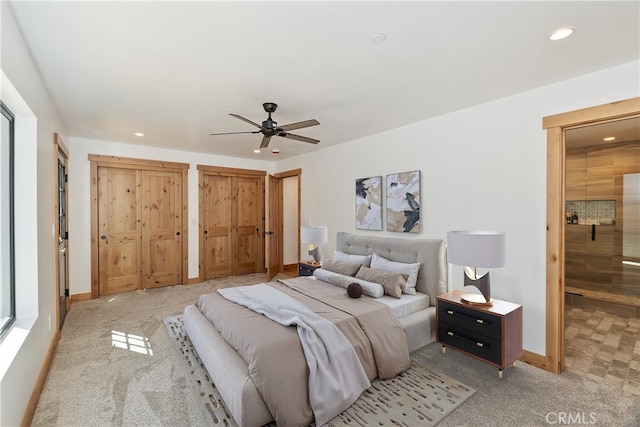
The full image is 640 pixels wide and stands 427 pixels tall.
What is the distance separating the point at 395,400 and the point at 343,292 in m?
1.21

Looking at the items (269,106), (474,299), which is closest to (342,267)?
(474,299)

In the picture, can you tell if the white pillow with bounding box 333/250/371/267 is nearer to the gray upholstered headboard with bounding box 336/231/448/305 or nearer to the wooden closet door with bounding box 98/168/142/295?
the gray upholstered headboard with bounding box 336/231/448/305

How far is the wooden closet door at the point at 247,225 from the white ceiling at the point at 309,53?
297 cm

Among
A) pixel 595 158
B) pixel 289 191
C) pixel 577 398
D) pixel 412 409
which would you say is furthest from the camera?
pixel 289 191

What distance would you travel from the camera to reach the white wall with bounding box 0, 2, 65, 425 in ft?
5.59

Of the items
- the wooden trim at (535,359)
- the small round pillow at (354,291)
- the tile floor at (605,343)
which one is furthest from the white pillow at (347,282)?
the tile floor at (605,343)

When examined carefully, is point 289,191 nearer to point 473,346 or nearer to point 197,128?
point 197,128

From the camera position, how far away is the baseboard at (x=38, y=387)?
1917 millimetres

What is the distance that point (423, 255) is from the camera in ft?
11.1

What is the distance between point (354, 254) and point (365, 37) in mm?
2873

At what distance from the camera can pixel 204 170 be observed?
5688mm

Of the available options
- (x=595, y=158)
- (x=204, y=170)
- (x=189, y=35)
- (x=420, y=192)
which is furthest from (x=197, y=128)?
(x=595, y=158)

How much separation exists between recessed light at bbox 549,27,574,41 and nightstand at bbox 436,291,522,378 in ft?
6.77

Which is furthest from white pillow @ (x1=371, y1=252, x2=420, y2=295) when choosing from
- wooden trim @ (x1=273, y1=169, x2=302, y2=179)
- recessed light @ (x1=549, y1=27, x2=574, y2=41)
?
wooden trim @ (x1=273, y1=169, x2=302, y2=179)
